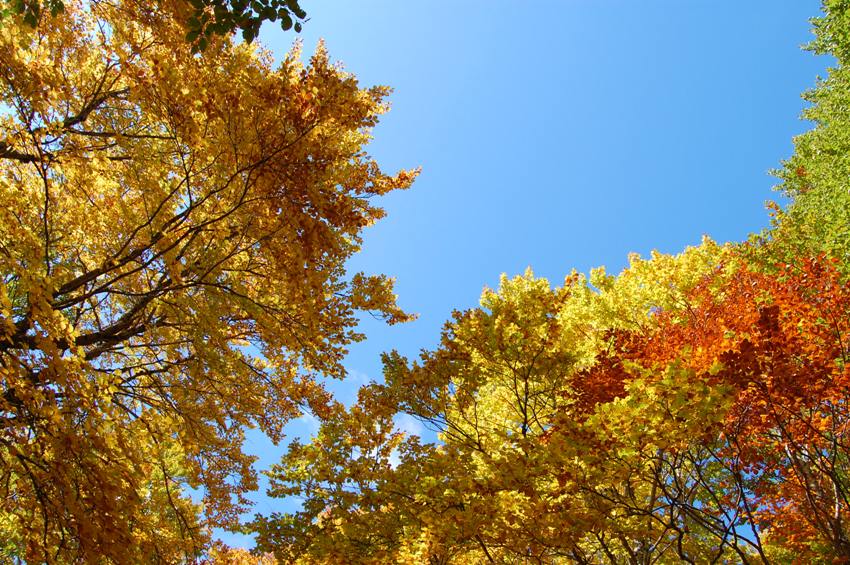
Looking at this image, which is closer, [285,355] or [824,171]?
[285,355]

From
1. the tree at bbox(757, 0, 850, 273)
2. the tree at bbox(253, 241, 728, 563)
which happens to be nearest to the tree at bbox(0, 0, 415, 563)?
the tree at bbox(253, 241, 728, 563)

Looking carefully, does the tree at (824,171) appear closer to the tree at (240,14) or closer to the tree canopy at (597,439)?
the tree canopy at (597,439)

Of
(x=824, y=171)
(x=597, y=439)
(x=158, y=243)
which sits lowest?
(x=597, y=439)

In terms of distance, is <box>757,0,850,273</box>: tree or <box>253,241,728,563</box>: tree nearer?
<box>253,241,728,563</box>: tree

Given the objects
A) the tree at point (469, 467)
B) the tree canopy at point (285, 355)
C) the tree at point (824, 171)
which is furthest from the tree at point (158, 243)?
the tree at point (824, 171)

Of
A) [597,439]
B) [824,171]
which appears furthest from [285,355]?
[824,171]

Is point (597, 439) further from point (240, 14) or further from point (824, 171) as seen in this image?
point (824, 171)

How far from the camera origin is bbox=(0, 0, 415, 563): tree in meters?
2.88

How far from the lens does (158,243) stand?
4.51 metres

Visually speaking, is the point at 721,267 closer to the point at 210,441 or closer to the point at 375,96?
the point at 375,96

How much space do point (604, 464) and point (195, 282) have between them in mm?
4159

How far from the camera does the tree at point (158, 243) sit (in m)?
2.88

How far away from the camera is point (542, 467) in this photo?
4668 mm

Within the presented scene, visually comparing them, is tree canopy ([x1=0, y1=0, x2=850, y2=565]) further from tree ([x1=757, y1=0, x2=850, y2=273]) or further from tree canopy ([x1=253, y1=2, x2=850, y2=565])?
tree ([x1=757, y1=0, x2=850, y2=273])
